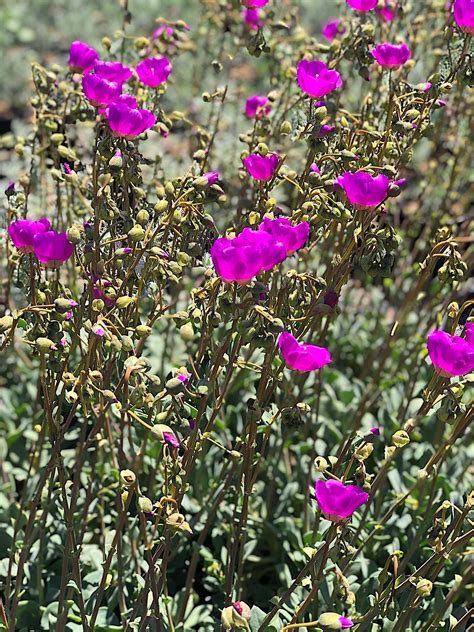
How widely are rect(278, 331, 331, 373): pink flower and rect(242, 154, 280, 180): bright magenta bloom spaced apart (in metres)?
0.38

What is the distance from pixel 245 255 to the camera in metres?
1.23

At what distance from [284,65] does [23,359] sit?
133cm

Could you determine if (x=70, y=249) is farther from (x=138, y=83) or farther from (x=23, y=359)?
(x=23, y=359)

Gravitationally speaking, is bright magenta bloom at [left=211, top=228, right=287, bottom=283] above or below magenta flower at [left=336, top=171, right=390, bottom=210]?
below

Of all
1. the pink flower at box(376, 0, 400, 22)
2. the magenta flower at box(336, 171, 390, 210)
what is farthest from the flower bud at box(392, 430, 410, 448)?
the pink flower at box(376, 0, 400, 22)

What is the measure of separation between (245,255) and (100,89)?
51 centimetres

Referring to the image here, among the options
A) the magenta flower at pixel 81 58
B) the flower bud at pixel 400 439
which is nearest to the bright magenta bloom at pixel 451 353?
the flower bud at pixel 400 439

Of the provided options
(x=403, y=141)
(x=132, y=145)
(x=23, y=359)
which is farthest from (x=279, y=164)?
(x=23, y=359)

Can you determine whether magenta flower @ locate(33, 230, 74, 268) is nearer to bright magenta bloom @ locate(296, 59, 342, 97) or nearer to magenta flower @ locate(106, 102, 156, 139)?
magenta flower @ locate(106, 102, 156, 139)

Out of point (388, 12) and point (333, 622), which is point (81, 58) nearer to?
point (388, 12)

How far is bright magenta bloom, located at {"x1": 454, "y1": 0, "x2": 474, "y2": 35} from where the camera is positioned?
61.2 inches

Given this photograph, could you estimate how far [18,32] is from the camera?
693 centimetres

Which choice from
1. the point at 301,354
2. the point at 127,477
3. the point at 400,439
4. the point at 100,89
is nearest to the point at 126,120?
the point at 100,89

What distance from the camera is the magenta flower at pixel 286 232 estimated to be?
137 cm
